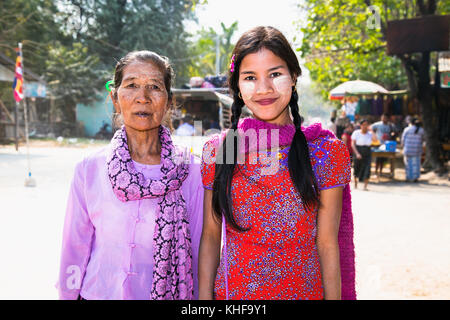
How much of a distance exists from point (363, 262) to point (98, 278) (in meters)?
3.57

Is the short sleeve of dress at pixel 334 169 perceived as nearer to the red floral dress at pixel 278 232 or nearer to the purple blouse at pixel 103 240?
the red floral dress at pixel 278 232

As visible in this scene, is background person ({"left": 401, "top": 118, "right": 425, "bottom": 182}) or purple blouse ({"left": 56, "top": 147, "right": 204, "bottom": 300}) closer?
purple blouse ({"left": 56, "top": 147, "right": 204, "bottom": 300})

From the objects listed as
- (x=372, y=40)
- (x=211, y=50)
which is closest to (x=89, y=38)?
(x=211, y=50)

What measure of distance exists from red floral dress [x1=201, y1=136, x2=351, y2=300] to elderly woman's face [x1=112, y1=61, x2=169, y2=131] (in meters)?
0.56

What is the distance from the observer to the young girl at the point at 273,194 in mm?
1537

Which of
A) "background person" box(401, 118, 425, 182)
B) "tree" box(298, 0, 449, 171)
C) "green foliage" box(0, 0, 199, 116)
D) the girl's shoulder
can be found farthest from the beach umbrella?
"green foliage" box(0, 0, 199, 116)

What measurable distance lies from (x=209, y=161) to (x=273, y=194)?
286mm

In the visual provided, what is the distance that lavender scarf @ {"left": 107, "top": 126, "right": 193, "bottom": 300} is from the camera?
1771mm

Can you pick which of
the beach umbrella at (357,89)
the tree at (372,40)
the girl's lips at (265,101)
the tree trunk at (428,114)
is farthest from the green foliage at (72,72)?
the girl's lips at (265,101)

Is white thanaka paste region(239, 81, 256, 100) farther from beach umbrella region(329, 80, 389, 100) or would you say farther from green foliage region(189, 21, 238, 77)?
green foliage region(189, 21, 238, 77)

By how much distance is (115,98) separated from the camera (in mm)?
1998

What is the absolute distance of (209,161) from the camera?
165 cm
